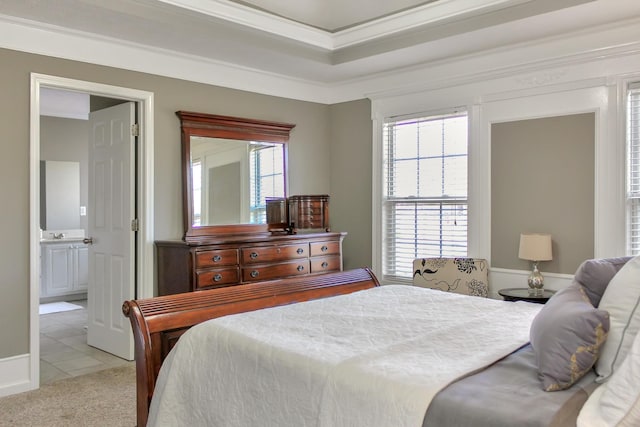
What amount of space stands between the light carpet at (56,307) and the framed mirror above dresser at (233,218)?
10.1 ft

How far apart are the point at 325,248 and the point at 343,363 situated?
316 cm

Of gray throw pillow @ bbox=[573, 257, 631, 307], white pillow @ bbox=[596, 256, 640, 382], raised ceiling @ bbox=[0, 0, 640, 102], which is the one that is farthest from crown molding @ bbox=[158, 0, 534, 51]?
white pillow @ bbox=[596, 256, 640, 382]

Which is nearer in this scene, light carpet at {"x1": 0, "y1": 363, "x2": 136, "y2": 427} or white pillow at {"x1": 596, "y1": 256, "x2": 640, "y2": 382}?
white pillow at {"x1": 596, "y1": 256, "x2": 640, "y2": 382}

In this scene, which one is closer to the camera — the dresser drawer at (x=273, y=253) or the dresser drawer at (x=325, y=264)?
the dresser drawer at (x=273, y=253)

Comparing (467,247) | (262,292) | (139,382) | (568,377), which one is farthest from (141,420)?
(467,247)

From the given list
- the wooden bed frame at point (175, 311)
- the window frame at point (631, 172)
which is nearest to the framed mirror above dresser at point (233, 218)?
the wooden bed frame at point (175, 311)

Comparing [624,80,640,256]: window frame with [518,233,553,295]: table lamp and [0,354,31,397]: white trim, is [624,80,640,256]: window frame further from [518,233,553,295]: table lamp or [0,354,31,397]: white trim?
[0,354,31,397]: white trim

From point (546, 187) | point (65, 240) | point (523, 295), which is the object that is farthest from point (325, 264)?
point (65, 240)

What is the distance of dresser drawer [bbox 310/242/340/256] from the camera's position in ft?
15.7

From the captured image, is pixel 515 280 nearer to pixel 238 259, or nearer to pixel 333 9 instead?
pixel 238 259

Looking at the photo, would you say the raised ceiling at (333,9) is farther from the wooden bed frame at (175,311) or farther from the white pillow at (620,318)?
the white pillow at (620,318)

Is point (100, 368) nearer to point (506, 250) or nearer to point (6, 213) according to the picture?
point (6, 213)

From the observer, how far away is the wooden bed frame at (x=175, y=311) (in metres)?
2.34

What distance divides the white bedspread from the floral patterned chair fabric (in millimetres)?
1672
